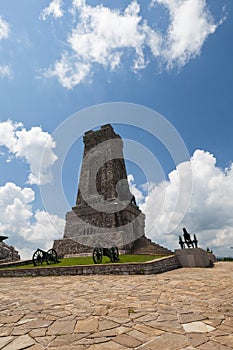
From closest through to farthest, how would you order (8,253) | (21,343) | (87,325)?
(21,343), (87,325), (8,253)

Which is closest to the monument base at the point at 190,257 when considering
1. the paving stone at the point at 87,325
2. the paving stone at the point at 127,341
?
the paving stone at the point at 87,325

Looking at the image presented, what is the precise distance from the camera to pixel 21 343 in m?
3.08

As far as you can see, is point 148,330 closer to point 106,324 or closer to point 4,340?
point 106,324

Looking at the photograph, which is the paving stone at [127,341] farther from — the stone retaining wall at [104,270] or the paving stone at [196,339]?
the stone retaining wall at [104,270]

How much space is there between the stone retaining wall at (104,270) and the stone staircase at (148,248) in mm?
9150

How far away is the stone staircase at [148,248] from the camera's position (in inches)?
913

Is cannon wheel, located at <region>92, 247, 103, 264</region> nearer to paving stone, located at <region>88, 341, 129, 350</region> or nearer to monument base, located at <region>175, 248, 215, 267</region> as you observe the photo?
monument base, located at <region>175, 248, 215, 267</region>

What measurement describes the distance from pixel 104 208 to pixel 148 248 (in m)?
6.96

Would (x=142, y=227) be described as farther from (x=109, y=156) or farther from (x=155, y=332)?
(x=155, y=332)

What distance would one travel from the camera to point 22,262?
1923 centimetres

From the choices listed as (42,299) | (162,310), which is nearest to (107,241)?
(42,299)

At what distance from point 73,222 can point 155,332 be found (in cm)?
2602

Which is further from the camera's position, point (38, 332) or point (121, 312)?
point (121, 312)

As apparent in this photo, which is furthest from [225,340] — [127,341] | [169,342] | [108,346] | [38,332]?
[38,332]
